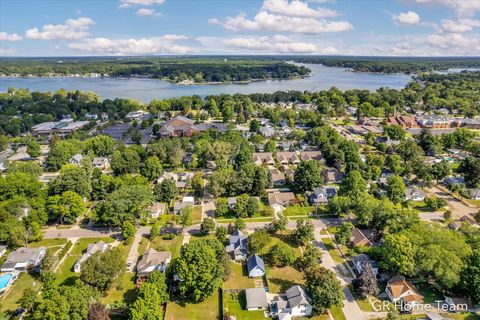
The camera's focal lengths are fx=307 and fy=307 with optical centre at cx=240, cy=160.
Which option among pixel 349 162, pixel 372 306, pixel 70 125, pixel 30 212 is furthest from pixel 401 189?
pixel 70 125

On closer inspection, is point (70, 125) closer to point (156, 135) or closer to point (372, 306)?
point (156, 135)

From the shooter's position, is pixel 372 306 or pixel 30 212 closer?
pixel 372 306

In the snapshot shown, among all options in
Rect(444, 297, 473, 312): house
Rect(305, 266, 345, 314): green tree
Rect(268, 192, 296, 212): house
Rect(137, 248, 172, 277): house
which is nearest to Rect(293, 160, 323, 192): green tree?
Rect(268, 192, 296, 212): house

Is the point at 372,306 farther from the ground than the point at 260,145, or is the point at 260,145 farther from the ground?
the point at 260,145

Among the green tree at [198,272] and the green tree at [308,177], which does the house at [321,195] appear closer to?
the green tree at [308,177]

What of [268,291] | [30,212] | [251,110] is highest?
[251,110]

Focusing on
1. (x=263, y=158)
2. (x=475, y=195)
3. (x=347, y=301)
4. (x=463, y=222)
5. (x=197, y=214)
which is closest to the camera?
(x=347, y=301)

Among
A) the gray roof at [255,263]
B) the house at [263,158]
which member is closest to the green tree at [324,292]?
the gray roof at [255,263]

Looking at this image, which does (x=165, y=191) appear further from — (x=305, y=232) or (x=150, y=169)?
(x=305, y=232)

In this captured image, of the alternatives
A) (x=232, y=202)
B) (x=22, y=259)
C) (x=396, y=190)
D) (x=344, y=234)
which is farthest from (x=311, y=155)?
(x=22, y=259)
